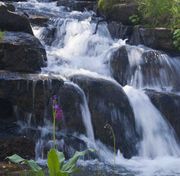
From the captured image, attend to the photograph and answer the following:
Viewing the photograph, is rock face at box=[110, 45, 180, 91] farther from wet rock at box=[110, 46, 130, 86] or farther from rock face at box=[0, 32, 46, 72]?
rock face at box=[0, 32, 46, 72]

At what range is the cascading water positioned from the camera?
892 cm

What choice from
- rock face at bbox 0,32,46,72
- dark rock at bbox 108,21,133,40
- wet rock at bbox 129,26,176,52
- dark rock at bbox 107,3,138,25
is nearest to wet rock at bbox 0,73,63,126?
rock face at bbox 0,32,46,72

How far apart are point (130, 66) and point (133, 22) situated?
103 inches

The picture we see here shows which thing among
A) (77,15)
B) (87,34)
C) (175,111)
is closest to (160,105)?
(175,111)

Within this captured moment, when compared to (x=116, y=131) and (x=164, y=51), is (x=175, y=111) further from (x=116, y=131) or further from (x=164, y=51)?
(x=164, y=51)

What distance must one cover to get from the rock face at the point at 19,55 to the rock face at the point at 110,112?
859 millimetres

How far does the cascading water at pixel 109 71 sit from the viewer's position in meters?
8.92

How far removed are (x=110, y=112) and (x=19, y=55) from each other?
2084 mm

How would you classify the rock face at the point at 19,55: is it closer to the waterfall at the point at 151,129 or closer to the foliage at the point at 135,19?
the waterfall at the point at 151,129

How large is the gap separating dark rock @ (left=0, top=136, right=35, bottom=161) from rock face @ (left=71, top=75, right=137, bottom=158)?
1.49 meters

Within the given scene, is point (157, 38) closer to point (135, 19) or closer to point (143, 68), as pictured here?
point (135, 19)

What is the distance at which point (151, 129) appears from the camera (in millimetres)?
9984

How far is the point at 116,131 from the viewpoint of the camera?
9.52 meters

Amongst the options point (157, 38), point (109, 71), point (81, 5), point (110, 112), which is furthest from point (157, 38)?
point (81, 5)
